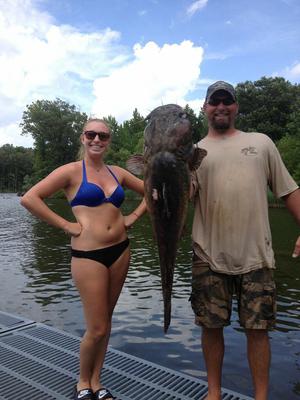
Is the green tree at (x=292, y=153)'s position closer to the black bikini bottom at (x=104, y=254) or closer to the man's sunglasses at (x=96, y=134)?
the man's sunglasses at (x=96, y=134)

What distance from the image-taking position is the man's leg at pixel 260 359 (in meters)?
3.50

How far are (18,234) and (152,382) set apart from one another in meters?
19.0

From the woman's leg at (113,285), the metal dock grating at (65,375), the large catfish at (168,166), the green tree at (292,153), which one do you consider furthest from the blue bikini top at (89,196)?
the green tree at (292,153)

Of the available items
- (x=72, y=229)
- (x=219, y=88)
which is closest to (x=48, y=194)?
(x=72, y=229)

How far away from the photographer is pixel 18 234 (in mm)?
22203

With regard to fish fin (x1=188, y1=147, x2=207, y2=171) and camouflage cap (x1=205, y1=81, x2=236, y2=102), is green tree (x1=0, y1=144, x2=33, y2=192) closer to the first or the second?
camouflage cap (x1=205, y1=81, x2=236, y2=102)

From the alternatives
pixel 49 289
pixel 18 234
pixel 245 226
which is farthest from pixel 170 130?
pixel 18 234

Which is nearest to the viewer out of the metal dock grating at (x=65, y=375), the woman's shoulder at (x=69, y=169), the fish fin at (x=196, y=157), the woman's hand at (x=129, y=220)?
the fish fin at (x=196, y=157)

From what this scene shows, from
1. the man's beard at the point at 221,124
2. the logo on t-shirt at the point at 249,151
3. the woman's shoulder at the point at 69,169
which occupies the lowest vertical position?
the woman's shoulder at the point at 69,169

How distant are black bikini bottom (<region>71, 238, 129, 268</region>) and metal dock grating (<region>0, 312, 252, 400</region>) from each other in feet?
4.61

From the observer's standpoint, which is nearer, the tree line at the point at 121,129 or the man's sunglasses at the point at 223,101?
the man's sunglasses at the point at 223,101

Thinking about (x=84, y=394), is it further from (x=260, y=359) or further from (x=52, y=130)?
(x=52, y=130)

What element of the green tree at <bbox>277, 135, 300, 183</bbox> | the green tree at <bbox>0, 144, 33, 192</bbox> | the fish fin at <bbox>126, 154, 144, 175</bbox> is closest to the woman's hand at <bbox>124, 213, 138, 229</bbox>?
the fish fin at <bbox>126, 154, 144, 175</bbox>

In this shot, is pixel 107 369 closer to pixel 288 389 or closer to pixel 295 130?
pixel 288 389
